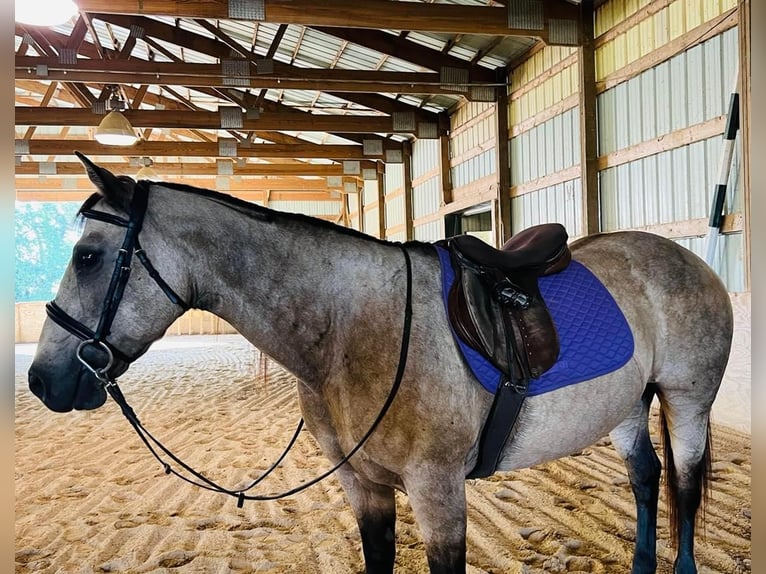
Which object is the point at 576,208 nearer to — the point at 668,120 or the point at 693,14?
the point at 668,120

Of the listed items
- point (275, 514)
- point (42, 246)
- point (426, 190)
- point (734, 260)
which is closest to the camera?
point (275, 514)

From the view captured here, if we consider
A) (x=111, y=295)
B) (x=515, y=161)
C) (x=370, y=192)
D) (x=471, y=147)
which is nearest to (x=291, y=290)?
(x=111, y=295)

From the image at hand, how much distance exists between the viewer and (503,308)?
1.78 meters

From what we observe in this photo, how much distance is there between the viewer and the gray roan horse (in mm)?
1485

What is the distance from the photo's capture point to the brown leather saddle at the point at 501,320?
5.52ft

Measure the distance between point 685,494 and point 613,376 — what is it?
71 centimetres

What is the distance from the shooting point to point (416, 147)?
12.4 m

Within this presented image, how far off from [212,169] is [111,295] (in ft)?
45.0

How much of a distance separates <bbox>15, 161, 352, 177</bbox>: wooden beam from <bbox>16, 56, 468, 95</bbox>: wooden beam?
578 centimetres

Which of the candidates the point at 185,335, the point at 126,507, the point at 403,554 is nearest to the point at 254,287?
the point at 403,554

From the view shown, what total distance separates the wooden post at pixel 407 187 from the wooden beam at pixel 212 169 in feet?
5.95

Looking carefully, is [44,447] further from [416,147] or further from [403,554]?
[416,147]

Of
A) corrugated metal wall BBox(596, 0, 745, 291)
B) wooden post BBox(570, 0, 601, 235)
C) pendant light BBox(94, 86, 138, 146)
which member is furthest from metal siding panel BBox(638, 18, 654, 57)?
pendant light BBox(94, 86, 138, 146)

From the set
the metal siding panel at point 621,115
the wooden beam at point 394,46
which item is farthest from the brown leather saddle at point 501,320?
the wooden beam at point 394,46
